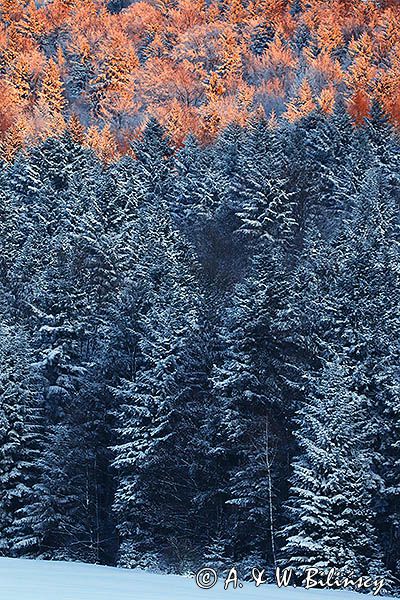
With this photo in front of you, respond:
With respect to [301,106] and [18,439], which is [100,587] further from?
[301,106]

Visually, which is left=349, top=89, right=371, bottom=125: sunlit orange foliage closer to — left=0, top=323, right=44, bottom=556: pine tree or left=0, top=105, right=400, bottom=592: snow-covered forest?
left=0, top=105, right=400, bottom=592: snow-covered forest

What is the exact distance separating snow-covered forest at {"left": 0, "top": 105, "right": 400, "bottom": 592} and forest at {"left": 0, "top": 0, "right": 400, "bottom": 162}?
2792cm

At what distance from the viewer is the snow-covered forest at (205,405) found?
81.0 feet

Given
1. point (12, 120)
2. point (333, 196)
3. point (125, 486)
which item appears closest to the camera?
point (125, 486)

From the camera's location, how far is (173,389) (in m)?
29.2

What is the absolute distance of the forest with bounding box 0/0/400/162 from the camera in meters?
70.9

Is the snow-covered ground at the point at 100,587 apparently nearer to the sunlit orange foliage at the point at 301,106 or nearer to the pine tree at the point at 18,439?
the pine tree at the point at 18,439

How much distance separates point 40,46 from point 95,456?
87.4 meters

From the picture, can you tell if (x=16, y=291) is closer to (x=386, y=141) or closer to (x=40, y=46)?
(x=386, y=141)

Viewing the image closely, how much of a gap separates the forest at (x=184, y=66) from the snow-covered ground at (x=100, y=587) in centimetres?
5170

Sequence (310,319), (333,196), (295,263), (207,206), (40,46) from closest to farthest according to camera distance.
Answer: (310,319)
(295,263)
(333,196)
(207,206)
(40,46)

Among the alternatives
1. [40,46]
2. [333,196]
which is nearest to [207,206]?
[333,196]

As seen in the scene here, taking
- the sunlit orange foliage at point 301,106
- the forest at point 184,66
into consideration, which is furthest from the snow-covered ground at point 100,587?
the sunlit orange foliage at point 301,106

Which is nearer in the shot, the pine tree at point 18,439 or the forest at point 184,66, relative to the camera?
the pine tree at point 18,439
